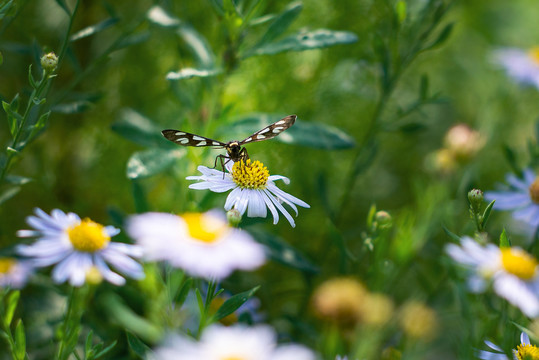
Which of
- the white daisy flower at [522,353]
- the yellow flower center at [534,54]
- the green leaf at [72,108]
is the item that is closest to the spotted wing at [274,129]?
the green leaf at [72,108]

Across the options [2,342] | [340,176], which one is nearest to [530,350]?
[340,176]

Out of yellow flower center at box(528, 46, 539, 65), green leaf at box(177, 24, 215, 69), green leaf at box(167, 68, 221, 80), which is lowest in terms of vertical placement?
green leaf at box(167, 68, 221, 80)

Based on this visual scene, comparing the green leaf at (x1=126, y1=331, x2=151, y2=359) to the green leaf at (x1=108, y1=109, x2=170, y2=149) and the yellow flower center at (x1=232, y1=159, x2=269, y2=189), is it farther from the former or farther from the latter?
the green leaf at (x1=108, y1=109, x2=170, y2=149)

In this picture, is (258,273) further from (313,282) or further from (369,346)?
(369,346)

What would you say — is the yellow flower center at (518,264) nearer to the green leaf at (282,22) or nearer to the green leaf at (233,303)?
the green leaf at (233,303)

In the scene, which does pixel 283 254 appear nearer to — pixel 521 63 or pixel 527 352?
pixel 527 352

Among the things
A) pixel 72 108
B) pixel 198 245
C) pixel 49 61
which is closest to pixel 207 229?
pixel 198 245

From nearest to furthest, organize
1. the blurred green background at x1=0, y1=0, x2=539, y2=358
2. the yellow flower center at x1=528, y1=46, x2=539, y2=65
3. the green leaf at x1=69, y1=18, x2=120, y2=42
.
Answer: the green leaf at x1=69, y1=18, x2=120, y2=42, the blurred green background at x1=0, y1=0, x2=539, y2=358, the yellow flower center at x1=528, y1=46, x2=539, y2=65

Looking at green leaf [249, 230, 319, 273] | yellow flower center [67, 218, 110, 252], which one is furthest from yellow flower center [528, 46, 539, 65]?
yellow flower center [67, 218, 110, 252]
